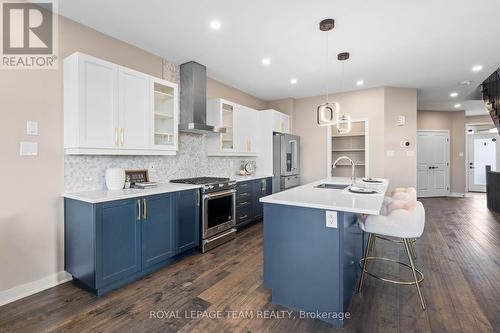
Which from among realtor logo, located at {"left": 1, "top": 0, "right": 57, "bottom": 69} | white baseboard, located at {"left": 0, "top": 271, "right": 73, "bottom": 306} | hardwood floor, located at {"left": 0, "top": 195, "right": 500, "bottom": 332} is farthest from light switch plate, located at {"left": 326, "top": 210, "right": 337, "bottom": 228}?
realtor logo, located at {"left": 1, "top": 0, "right": 57, "bottom": 69}

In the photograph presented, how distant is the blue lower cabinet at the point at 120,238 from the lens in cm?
226

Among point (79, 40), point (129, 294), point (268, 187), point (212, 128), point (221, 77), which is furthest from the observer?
point (268, 187)

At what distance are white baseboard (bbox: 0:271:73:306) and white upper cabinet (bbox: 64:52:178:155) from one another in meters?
1.27

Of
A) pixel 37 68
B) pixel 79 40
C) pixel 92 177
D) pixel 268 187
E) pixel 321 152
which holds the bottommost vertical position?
pixel 268 187

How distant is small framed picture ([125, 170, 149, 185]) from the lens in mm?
A: 3083

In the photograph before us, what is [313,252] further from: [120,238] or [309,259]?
[120,238]

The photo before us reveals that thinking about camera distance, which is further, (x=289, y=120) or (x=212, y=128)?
(x=289, y=120)

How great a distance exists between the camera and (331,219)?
6.15ft

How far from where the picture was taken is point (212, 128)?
3.88 m

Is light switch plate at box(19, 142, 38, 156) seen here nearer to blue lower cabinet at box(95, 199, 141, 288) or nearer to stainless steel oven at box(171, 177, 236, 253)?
blue lower cabinet at box(95, 199, 141, 288)

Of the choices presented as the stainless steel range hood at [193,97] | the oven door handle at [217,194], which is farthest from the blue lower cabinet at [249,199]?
the stainless steel range hood at [193,97]

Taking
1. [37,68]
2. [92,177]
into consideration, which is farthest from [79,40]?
[92,177]

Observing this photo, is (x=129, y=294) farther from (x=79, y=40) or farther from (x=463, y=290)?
(x=463, y=290)

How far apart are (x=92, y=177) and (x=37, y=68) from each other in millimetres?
1173
